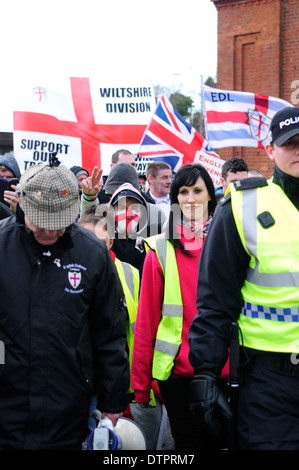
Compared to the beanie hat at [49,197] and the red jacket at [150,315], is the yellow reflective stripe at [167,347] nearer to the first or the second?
the red jacket at [150,315]

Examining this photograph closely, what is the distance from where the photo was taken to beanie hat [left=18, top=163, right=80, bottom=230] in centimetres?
258

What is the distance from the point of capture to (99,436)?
8.33 feet

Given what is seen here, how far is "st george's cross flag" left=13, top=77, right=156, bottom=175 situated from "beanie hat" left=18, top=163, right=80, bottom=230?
5980mm

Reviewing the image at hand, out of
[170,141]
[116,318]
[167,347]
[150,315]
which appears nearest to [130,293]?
[150,315]

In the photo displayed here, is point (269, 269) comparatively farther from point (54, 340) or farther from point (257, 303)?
point (54, 340)

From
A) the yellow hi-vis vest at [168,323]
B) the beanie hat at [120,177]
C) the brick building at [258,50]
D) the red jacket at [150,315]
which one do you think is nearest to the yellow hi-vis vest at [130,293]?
the red jacket at [150,315]

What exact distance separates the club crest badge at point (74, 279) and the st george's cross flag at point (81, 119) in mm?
6112

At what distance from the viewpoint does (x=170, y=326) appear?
3.30 metres

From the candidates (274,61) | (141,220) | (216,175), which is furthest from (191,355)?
(274,61)

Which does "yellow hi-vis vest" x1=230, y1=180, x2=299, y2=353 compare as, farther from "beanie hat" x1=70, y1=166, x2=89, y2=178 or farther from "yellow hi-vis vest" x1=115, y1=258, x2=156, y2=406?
"beanie hat" x1=70, y1=166, x2=89, y2=178

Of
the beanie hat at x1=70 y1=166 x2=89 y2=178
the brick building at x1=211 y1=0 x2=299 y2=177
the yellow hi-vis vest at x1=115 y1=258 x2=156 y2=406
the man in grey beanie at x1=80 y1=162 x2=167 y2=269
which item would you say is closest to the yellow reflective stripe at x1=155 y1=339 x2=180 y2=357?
the yellow hi-vis vest at x1=115 y1=258 x2=156 y2=406

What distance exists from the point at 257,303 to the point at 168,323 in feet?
2.74

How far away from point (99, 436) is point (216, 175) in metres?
6.16

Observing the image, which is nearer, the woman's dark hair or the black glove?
the black glove
